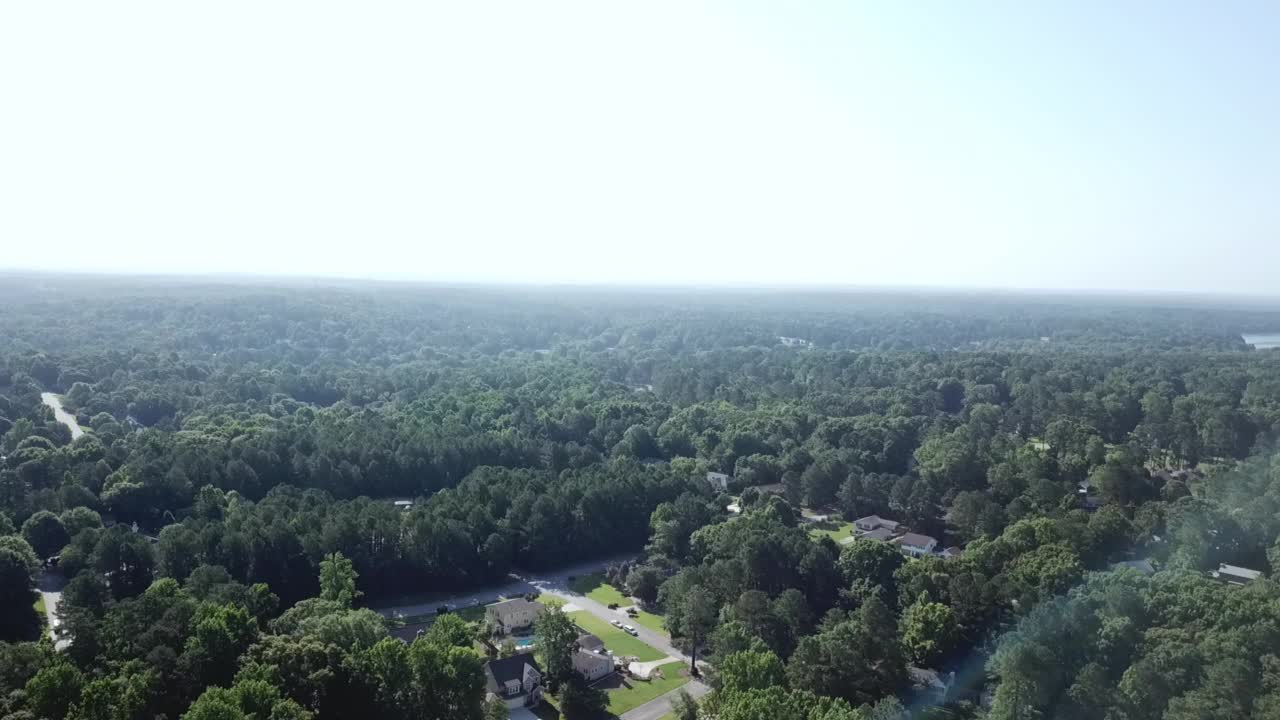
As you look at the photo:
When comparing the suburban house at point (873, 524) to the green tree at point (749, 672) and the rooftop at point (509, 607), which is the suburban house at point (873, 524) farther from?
the green tree at point (749, 672)

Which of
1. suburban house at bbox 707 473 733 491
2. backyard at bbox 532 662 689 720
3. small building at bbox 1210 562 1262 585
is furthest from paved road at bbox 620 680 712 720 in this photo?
suburban house at bbox 707 473 733 491

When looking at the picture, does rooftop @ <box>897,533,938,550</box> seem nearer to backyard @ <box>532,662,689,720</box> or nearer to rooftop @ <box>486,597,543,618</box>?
backyard @ <box>532,662,689,720</box>

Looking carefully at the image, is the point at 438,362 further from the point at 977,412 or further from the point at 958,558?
the point at 958,558

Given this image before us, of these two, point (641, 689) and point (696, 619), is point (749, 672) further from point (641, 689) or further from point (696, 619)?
point (641, 689)

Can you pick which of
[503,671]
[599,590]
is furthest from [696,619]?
[599,590]

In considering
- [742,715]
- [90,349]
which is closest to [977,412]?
[742,715]
